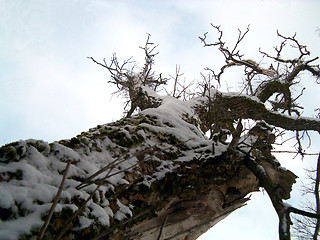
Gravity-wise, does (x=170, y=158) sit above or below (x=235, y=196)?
above

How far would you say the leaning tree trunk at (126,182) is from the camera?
3.14 ft

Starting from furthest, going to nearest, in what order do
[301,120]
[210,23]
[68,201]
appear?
[210,23] < [301,120] < [68,201]

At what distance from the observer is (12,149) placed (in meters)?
1.13

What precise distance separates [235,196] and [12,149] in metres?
1.91

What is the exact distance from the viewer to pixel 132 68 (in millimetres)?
6453

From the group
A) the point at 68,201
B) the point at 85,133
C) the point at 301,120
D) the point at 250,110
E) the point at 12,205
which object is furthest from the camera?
the point at 301,120

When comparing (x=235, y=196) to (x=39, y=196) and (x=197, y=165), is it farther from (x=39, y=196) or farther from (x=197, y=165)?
(x=39, y=196)

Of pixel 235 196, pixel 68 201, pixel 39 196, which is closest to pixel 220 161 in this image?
pixel 235 196

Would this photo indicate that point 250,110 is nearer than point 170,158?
No

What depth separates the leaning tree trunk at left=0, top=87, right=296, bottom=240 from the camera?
957mm

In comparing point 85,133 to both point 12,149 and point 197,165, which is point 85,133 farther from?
point 197,165

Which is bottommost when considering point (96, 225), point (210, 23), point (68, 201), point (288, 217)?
point (288, 217)

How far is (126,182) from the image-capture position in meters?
1.42

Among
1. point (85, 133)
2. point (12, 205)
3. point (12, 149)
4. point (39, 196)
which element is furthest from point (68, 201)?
point (85, 133)
